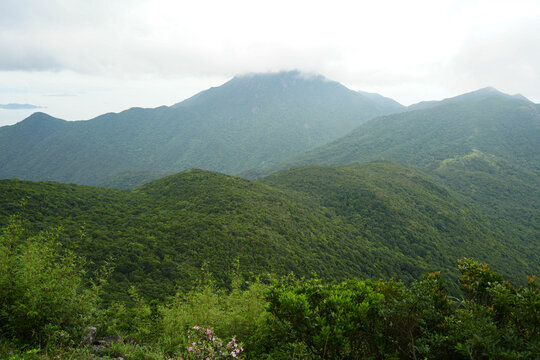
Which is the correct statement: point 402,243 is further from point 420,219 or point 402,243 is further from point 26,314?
point 26,314

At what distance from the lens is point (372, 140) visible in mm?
186875

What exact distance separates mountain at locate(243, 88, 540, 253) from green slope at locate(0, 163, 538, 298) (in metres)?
26.2

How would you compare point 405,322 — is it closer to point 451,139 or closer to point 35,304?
point 35,304

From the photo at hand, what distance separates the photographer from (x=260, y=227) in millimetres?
39875

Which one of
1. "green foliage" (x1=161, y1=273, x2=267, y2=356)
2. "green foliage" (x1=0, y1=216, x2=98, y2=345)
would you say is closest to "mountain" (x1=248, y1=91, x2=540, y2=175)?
"green foliage" (x1=161, y1=273, x2=267, y2=356)

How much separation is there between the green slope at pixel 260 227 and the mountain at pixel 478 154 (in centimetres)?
2621

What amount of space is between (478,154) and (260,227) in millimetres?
150504

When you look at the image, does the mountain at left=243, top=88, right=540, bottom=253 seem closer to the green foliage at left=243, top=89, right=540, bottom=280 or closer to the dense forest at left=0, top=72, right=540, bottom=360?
the green foliage at left=243, top=89, right=540, bottom=280

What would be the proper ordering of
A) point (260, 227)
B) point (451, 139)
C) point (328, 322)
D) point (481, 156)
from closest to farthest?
point (328, 322), point (260, 227), point (481, 156), point (451, 139)

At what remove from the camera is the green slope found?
87.4 feet

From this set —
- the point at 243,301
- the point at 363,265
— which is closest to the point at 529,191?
the point at 363,265

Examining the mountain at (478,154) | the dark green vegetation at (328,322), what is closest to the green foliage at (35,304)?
the dark green vegetation at (328,322)

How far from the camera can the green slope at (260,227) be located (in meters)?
26.6

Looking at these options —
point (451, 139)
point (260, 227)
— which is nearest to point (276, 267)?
point (260, 227)
